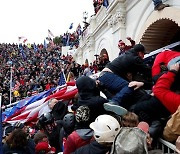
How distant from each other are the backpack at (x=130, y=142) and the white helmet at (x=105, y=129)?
0.49 m

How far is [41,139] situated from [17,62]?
35944 mm

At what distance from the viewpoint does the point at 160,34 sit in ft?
38.1

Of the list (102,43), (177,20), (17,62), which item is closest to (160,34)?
(177,20)

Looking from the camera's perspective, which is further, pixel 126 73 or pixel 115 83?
pixel 126 73

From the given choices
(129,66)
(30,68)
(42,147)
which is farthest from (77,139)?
(30,68)

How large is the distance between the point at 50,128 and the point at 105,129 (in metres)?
2.35

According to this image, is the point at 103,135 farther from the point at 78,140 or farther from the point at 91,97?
the point at 91,97

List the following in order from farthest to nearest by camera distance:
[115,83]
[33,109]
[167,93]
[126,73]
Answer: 1. [33,109]
2. [126,73]
3. [115,83]
4. [167,93]

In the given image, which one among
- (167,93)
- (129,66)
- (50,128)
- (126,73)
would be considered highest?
(129,66)

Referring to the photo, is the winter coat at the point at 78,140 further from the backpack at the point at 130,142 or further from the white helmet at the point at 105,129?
the backpack at the point at 130,142

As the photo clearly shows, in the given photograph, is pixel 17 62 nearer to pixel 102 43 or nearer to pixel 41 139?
pixel 102 43

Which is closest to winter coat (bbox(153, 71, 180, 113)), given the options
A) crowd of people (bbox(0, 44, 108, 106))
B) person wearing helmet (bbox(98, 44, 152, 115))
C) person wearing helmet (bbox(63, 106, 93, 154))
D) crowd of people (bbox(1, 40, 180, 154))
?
crowd of people (bbox(1, 40, 180, 154))

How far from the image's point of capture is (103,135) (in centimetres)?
284

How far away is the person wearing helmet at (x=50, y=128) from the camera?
4.99m
